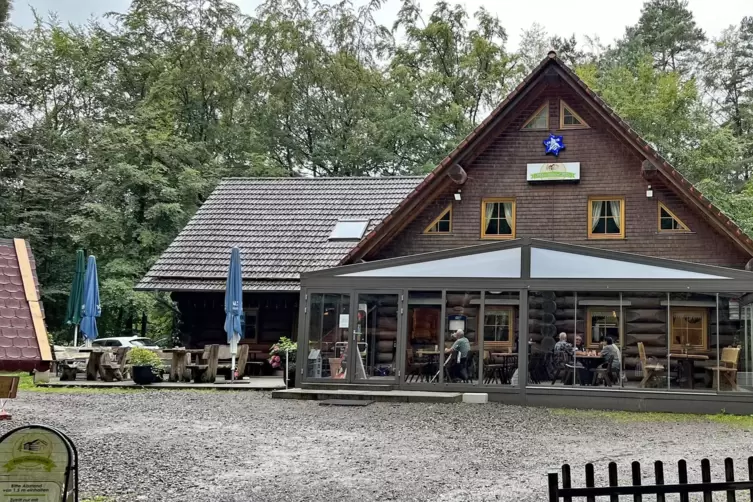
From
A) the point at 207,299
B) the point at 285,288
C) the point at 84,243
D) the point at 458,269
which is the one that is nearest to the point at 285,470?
the point at 458,269

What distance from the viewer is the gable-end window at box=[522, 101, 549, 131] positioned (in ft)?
59.3

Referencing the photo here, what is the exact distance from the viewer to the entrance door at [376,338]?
15.6m

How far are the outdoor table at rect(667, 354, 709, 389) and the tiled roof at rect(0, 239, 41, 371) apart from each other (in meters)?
12.6

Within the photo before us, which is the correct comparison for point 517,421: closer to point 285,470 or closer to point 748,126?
point 285,470

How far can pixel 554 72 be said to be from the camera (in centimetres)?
1759

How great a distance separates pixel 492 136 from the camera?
1809 centimetres

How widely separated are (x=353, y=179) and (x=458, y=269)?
31.2 ft

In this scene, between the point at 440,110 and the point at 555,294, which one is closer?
the point at 555,294

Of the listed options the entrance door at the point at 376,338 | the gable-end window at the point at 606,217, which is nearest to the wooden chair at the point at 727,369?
the gable-end window at the point at 606,217

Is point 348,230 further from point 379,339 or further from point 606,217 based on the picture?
point 606,217

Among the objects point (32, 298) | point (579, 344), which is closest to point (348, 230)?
point (579, 344)

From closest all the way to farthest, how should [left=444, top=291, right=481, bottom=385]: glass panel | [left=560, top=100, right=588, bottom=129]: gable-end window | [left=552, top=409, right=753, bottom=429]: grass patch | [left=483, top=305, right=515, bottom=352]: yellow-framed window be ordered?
[left=552, top=409, right=753, bottom=429]: grass patch
[left=483, top=305, right=515, bottom=352]: yellow-framed window
[left=444, top=291, right=481, bottom=385]: glass panel
[left=560, top=100, right=588, bottom=129]: gable-end window

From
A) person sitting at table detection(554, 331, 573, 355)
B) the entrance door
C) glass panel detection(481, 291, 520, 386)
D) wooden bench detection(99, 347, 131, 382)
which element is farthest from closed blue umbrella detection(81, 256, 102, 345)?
person sitting at table detection(554, 331, 573, 355)

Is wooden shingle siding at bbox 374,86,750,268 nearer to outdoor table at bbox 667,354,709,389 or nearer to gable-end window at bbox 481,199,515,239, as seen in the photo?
gable-end window at bbox 481,199,515,239
